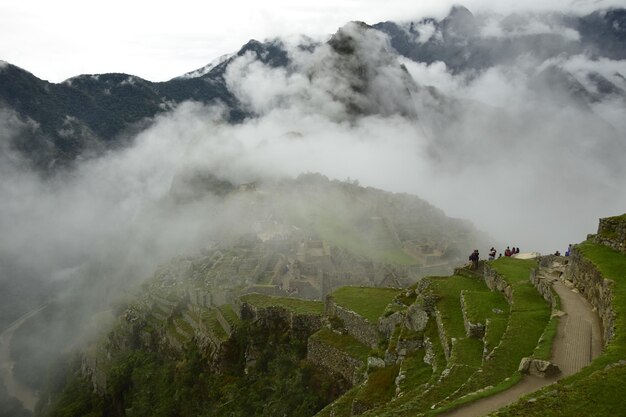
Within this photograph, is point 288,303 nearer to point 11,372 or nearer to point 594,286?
point 594,286

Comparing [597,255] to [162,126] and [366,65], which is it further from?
[162,126]

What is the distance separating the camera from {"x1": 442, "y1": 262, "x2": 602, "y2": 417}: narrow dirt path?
11.3 metres

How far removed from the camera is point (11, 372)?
74.1 meters

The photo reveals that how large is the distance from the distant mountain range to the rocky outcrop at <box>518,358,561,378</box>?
423ft

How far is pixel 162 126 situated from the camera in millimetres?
172125

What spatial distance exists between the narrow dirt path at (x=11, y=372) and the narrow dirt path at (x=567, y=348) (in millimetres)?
64284

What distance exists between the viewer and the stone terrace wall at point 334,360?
22125 millimetres

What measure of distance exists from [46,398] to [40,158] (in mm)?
104044

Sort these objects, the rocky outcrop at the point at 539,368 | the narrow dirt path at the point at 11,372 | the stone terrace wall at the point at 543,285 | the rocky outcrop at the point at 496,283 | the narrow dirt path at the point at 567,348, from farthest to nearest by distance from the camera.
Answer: the narrow dirt path at the point at 11,372 < the rocky outcrop at the point at 496,283 < the stone terrace wall at the point at 543,285 < the rocky outcrop at the point at 539,368 < the narrow dirt path at the point at 567,348

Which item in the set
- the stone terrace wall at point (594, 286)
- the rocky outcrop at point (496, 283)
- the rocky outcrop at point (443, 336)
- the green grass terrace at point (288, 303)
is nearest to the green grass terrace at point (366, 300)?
the green grass terrace at point (288, 303)

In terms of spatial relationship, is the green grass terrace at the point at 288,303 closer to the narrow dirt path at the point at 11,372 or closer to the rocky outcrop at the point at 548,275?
the rocky outcrop at the point at 548,275

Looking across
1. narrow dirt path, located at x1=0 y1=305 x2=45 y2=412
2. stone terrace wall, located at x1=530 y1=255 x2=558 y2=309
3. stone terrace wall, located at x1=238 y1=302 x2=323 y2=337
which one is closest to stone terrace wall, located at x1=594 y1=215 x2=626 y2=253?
stone terrace wall, located at x1=530 y1=255 x2=558 y2=309

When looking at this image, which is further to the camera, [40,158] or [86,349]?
[40,158]

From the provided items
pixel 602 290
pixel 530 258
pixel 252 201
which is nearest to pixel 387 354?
pixel 602 290
